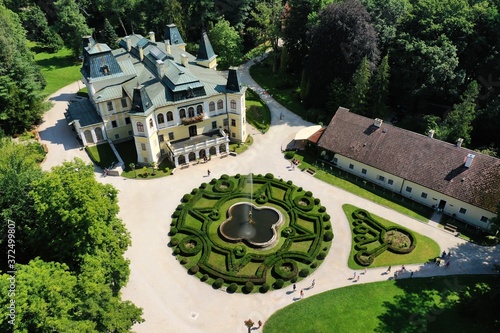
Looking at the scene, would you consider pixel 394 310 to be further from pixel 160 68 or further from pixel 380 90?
pixel 160 68

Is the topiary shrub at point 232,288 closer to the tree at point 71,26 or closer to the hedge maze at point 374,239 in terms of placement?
the hedge maze at point 374,239

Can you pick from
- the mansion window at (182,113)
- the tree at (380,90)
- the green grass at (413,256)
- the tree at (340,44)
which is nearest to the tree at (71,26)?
the mansion window at (182,113)

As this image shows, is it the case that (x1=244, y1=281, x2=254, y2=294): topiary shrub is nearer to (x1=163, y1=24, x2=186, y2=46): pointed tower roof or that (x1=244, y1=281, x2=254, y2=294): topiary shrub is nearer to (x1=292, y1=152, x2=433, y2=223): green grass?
(x1=292, y1=152, x2=433, y2=223): green grass

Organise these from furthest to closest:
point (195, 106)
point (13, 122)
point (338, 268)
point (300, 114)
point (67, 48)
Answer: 1. point (67, 48)
2. point (300, 114)
3. point (13, 122)
4. point (195, 106)
5. point (338, 268)

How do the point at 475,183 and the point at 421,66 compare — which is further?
the point at 421,66

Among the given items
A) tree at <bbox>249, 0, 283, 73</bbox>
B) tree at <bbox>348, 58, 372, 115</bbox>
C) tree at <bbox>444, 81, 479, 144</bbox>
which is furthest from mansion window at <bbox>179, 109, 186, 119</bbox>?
tree at <bbox>444, 81, 479, 144</bbox>

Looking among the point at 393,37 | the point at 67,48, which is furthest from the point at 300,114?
the point at 67,48

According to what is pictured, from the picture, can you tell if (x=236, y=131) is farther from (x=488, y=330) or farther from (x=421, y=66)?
(x=488, y=330)

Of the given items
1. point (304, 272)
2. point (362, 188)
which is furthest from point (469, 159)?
point (304, 272)
